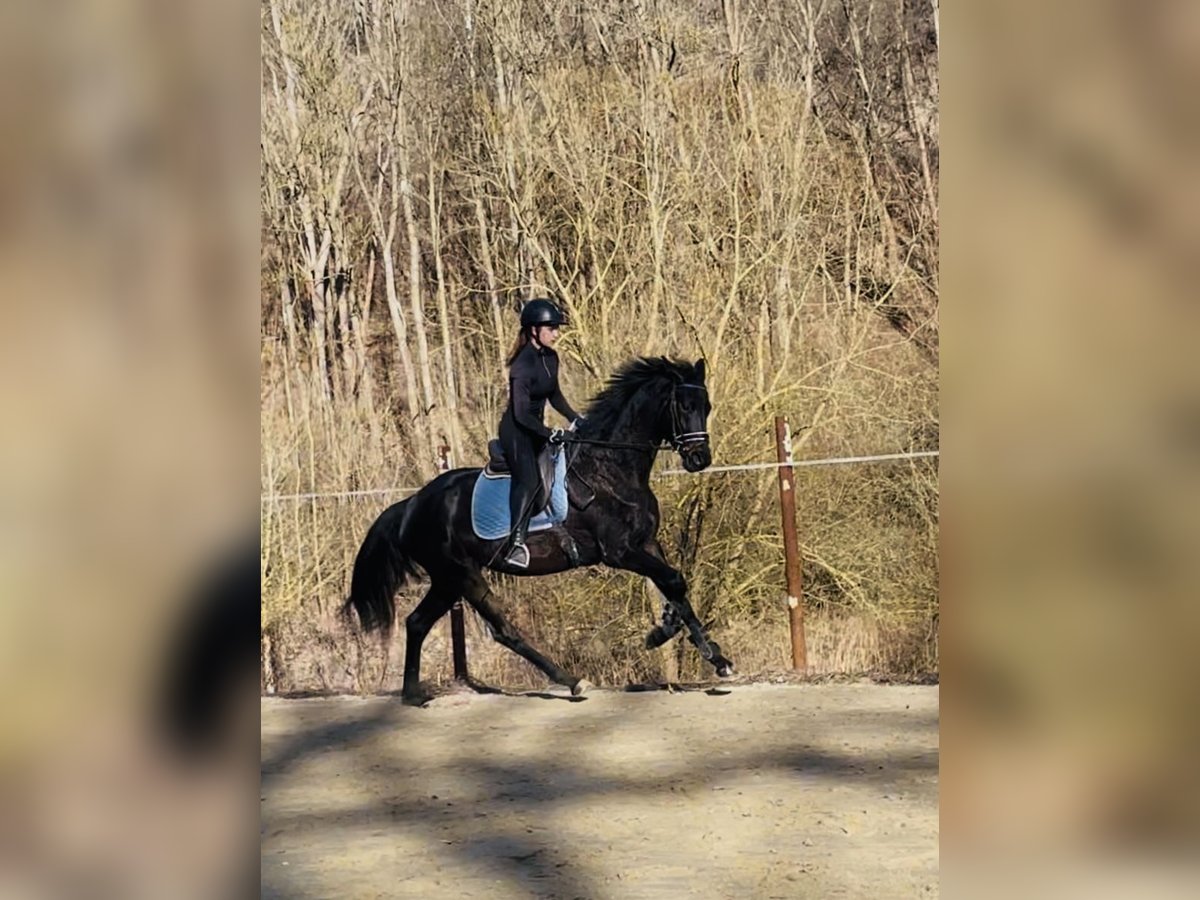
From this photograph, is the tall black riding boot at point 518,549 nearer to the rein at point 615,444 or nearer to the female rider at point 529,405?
the female rider at point 529,405

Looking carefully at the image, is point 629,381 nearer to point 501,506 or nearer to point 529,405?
point 529,405

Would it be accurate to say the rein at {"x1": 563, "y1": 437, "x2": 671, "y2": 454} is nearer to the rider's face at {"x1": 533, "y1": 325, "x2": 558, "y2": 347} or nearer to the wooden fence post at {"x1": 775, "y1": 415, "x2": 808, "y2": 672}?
the rider's face at {"x1": 533, "y1": 325, "x2": 558, "y2": 347}

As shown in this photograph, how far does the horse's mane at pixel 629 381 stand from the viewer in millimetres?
7570

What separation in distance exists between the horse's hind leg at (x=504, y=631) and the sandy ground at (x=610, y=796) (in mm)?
159

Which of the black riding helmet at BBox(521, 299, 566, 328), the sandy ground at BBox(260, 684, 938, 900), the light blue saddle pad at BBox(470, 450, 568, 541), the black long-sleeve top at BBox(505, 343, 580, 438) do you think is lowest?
the sandy ground at BBox(260, 684, 938, 900)

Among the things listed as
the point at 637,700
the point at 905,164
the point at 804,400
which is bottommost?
the point at 637,700

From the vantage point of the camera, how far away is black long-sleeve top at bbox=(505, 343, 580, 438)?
7.48 metres

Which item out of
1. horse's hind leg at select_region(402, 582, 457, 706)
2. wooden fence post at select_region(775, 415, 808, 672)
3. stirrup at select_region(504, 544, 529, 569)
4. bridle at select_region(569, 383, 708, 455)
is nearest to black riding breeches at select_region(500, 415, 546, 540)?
stirrup at select_region(504, 544, 529, 569)

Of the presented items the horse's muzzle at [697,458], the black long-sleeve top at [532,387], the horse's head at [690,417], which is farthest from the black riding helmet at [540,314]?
the horse's muzzle at [697,458]
